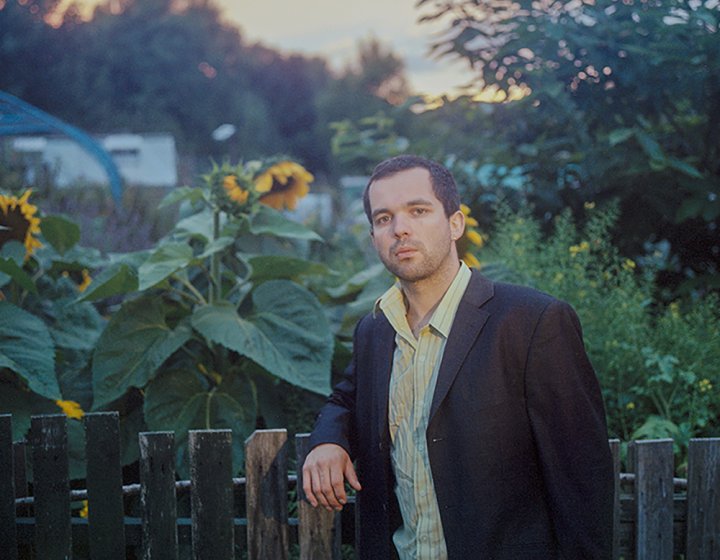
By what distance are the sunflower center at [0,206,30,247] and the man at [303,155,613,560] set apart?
2.01m

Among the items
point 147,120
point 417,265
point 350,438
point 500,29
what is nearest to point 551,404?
point 417,265

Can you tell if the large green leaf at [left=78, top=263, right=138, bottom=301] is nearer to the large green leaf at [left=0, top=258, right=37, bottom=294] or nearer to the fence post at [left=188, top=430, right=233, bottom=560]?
the large green leaf at [left=0, top=258, right=37, bottom=294]

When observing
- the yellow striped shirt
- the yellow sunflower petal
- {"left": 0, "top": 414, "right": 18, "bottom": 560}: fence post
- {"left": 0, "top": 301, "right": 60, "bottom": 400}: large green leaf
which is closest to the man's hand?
the yellow striped shirt

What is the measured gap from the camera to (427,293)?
92.7 inches

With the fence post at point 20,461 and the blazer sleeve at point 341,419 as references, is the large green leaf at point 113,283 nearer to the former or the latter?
the fence post at point 20,461

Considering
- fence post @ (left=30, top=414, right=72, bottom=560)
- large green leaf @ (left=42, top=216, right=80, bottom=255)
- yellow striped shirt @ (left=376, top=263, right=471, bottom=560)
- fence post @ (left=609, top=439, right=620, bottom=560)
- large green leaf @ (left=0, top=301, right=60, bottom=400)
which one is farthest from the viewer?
large green leaf @ (left=42, top=216, right=80, bottom=255)

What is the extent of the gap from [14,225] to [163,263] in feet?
2.61

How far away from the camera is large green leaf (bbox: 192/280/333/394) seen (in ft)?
10.9

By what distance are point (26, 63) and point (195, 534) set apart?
1519 inches

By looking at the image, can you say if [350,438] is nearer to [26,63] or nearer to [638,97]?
[638,97]

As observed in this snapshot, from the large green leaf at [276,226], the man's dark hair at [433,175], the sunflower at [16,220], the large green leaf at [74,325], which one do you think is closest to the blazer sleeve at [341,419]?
the man's dark hair at [433,175]

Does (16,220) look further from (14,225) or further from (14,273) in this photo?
(14,273)

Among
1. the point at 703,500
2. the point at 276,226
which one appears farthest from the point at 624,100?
the point at 703,500

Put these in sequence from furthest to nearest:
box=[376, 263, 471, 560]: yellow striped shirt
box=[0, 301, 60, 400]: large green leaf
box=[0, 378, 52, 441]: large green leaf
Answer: box=[0, 378, 52, 441]: large green leaf
box=[0, 301, 60, 400]: large green leaf
box=[376, 263, 471, 560]: yellow striped shirt
